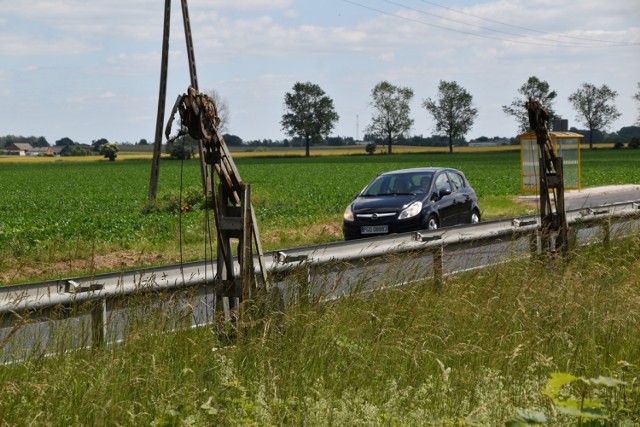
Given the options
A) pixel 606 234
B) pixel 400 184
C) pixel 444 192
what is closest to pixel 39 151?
pixel 400 184

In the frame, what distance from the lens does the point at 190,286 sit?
27.5 ft

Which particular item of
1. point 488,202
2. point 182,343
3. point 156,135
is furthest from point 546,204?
point 488,202

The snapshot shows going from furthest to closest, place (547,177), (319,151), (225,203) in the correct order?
(319,151), (547,177), (225,203)

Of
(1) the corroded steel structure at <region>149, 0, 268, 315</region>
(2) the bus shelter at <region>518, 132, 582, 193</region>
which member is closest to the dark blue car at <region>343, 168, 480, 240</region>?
(1) the corroded steel structure at <region>149, 0, 268, 315</region>

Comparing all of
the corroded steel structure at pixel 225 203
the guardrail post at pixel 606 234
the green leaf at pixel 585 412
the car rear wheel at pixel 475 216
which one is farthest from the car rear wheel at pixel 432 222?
the green leaf at pixel 585 412

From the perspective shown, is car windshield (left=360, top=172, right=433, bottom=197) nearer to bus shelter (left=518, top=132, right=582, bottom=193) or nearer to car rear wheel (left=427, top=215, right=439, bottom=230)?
car rear wheel (left=427, top=215, right=439, bottom=230)

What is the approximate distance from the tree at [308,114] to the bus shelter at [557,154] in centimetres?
12364

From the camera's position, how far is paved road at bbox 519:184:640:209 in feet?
113

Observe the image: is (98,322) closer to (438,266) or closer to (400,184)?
(438,266)

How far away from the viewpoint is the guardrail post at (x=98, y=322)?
22.6ft

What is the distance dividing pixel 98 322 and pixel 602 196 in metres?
33.3

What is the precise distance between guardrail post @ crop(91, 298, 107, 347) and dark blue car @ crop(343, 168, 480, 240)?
478 inches

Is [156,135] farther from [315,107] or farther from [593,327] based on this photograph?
[315,107]

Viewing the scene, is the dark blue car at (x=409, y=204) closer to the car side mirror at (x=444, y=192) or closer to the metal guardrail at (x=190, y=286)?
the car side mirror at (x=444, y=192)
